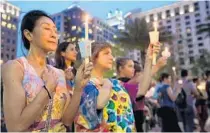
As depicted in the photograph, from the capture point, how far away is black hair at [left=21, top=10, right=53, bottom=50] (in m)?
1.41

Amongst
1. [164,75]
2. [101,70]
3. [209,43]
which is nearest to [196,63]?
[209,43]

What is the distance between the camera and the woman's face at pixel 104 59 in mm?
2029

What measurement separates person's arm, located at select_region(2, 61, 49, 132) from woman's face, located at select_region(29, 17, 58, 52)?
0.23m

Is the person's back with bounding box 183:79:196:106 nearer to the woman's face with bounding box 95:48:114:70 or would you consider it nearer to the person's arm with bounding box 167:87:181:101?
the person's arm with bounding box 167:87:181:101

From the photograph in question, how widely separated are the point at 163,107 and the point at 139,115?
63.2 inches

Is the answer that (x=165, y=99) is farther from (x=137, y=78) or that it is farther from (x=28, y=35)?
(x=28, y=35)

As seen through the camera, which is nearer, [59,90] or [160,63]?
[59,90]

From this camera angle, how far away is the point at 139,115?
364cm

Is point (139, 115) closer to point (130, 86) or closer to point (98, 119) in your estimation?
point (130, 86)

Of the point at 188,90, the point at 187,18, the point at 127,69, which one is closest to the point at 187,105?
the point at 188,90

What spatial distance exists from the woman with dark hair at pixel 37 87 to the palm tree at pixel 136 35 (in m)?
19.9

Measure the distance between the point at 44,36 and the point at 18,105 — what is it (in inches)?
15.3

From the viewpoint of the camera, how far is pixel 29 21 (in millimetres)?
1426

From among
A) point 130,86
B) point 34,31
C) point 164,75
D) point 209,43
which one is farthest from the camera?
point 209,43
